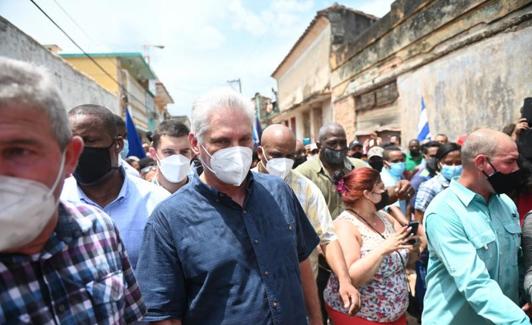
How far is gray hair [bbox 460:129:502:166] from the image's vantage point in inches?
88.8

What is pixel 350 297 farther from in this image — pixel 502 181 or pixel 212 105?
pixel 212 105

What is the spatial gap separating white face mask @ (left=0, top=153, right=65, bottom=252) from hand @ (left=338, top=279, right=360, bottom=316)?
1.71 metres

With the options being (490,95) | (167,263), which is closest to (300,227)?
(167,263)

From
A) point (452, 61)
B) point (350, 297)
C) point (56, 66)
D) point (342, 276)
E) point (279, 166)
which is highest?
point (56, 66)

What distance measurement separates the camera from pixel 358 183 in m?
2.76

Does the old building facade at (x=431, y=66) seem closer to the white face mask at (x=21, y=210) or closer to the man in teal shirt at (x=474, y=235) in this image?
the man in teal shirt at (x=474, y=235)

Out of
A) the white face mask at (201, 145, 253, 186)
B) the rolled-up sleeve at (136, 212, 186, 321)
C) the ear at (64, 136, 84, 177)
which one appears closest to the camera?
the ear at (64, 136, 84, 177)

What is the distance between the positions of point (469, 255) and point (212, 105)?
1.54 metres

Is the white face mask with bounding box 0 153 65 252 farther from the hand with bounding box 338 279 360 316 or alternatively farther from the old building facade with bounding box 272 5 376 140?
the old building facade with bounding box 272 5 376 140

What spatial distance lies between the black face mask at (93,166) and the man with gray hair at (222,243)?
1.73 feet

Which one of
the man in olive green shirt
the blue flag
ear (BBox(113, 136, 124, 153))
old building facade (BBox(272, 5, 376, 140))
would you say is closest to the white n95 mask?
the man in olive green shirt

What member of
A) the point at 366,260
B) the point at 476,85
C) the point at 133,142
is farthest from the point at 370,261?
the point at 476,85

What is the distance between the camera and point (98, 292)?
3.59 feet

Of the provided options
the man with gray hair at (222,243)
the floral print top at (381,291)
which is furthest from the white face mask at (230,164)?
the floral print top at (381,291)
